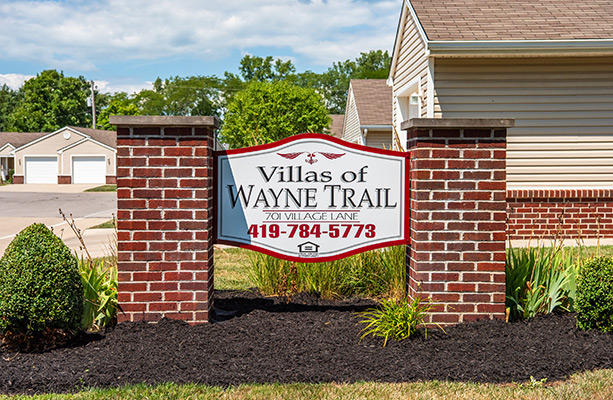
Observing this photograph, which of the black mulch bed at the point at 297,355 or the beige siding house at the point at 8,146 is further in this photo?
the beige siding house at the point at 8,146

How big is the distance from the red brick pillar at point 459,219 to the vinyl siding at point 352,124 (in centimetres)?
2103

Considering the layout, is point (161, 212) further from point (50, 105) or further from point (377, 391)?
point (50, 105)

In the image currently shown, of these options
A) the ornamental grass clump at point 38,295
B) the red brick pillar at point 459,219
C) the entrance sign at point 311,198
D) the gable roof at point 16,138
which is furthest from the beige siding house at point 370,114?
the gable roof at point 16,138

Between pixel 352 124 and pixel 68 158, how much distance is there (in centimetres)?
2715

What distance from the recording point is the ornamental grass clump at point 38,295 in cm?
459

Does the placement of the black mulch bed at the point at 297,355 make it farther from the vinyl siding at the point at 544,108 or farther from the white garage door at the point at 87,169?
the white garage door at the point at 87,169

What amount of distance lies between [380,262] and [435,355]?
6.77 feet

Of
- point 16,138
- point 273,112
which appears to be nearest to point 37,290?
point 273,112

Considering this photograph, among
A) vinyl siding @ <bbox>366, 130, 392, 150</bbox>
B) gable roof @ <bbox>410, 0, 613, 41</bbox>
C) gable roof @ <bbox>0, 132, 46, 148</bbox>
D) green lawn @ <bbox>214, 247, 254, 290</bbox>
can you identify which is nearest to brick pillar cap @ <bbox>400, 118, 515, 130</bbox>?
green lawn @ <bbox>214, 247, 254, 290</bbox>

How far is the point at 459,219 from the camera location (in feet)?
17.6

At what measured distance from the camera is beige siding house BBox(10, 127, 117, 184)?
46.8 meters

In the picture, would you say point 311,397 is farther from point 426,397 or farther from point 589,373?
point 589,373

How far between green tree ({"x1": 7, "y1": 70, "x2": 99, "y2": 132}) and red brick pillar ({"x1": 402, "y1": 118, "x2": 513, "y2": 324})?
69.2 m

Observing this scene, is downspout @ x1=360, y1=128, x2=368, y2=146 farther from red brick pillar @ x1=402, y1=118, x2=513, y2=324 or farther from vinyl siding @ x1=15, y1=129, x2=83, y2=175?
vinyl siding @ x1=15, y1=129, x2=83, y2=175
